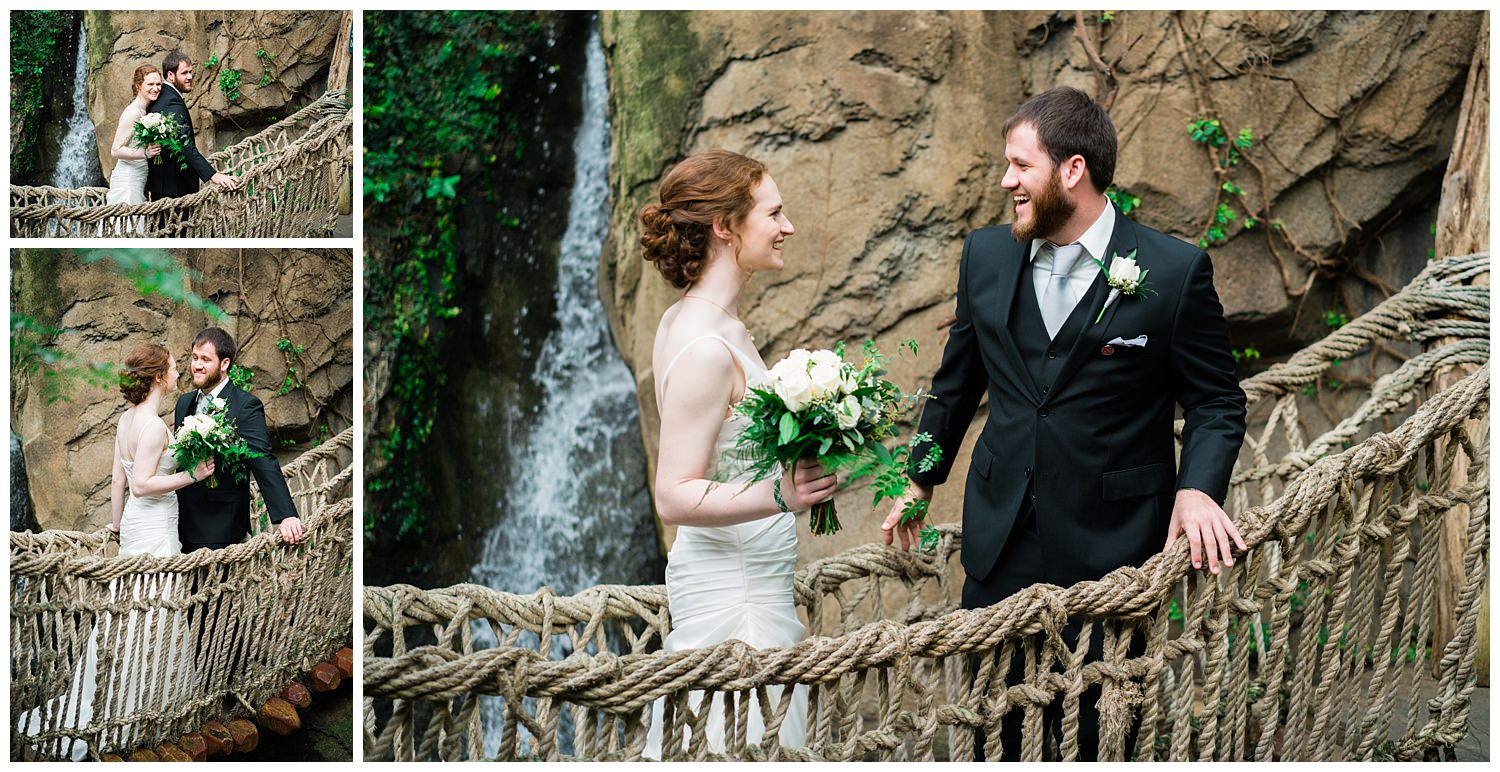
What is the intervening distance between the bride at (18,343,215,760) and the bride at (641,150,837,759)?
876 mm

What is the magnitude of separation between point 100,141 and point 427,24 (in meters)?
3.82

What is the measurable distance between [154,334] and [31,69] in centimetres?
54

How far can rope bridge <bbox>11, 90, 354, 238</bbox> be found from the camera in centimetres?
202

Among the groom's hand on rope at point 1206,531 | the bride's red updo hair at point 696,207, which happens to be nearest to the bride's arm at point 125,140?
the bride's red updo hair at point 696,207

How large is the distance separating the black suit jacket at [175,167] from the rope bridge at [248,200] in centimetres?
2

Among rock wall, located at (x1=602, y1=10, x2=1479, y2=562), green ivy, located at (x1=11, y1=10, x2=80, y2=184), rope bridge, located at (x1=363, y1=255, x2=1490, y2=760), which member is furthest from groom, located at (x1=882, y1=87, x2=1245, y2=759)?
rock wall, located at (x1=602, y1=10, x2=1479, y2=562)

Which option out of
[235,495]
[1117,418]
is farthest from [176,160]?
[1117,418]

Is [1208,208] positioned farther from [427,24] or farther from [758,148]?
[427,24]

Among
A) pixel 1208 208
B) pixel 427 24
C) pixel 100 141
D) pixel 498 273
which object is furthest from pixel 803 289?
pixel 100 141

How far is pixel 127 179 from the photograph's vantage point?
6.75 ft

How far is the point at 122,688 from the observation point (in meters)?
2.07

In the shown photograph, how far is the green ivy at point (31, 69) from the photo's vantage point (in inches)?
78.6

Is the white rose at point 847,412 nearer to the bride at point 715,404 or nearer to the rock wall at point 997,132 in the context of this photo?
the bride at point 715,404

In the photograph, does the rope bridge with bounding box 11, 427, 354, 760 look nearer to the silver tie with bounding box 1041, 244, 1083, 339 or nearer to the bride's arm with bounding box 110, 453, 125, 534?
the bride's arm with bounding box 110, 453, 125, 534
